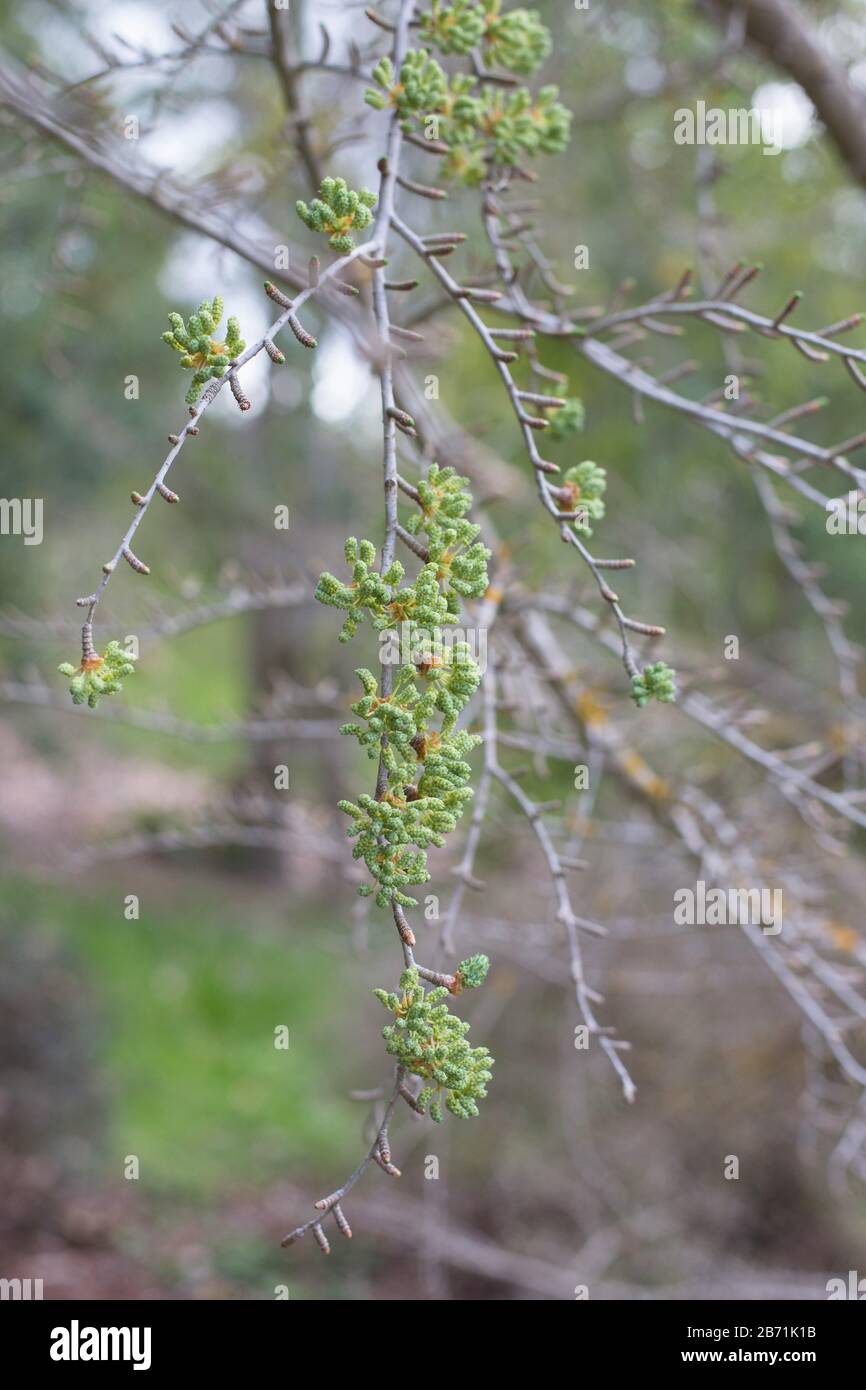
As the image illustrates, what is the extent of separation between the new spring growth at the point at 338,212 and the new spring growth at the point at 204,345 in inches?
7.3

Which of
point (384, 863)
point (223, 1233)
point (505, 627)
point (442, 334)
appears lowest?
point (223, 1233)

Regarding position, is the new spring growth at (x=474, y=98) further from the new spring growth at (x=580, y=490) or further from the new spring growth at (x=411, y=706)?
the new spring growth at (x=411, y=706)

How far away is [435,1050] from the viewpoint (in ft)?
3.13

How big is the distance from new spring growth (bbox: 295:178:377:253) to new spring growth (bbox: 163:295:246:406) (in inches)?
7.3

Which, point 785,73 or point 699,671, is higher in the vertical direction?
point 785,73

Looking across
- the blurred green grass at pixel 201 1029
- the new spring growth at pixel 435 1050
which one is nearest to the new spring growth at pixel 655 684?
the new spring growth at pixel 435 1050

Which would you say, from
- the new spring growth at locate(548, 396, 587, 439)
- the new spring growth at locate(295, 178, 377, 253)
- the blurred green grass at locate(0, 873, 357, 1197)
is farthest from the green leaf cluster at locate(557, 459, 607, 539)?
the blurred green grass at locate(0, 873, 357, 1197)

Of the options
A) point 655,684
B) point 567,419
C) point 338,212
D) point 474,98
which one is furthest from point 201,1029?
point 338,212

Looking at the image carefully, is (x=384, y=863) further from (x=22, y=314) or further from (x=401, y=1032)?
(x=22, y=314)

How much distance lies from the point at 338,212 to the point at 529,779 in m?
3.05

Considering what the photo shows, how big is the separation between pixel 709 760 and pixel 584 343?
2.75 meters

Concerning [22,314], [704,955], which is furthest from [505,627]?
[22,314]

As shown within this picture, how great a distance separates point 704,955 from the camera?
A: 4309 mm
